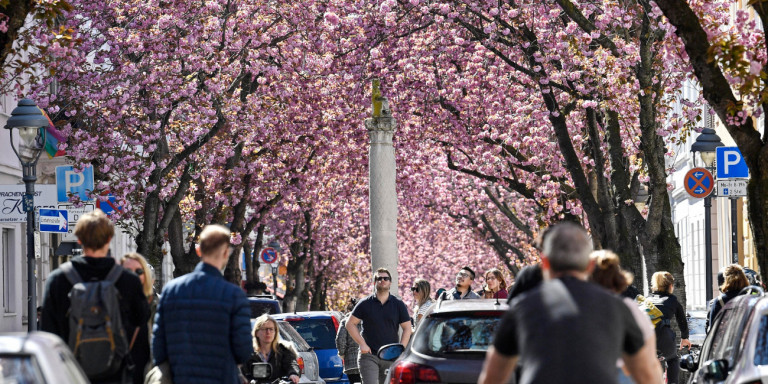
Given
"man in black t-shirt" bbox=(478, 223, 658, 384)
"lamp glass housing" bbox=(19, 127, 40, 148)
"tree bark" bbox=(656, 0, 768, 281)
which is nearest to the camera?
"man in black t-shirt" bbox=(478, 223, 658, 384)

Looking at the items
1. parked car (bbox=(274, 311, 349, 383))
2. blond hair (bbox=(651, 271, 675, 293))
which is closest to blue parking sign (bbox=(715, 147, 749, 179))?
parked car (bbox=(274, 311, 349, 383))

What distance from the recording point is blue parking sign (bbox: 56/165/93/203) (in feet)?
91.8

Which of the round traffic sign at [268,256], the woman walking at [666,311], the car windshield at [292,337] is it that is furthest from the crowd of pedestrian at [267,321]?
the round traffic sign at [268,256]

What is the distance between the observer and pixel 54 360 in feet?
20.5

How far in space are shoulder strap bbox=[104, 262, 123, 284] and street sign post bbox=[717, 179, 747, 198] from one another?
16515 mm

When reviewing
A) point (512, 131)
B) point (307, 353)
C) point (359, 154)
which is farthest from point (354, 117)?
point (307, 353)

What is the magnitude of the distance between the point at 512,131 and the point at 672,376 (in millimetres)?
14219

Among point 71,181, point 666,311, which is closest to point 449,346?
point 666,311

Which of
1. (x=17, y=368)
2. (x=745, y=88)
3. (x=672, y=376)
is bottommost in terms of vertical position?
(x=672, y=376)

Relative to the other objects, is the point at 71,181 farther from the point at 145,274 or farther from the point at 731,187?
the point at 145,274

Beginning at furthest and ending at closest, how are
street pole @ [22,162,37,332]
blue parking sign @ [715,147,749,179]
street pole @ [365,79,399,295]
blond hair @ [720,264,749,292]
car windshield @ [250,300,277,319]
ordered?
street pole @ [365,79,399,295] → blue parking sign @ [715,147,749,179] → car windshield @ [250,300,277,319] → street pole @ [22,162,37,332] → blond hair @ [720,264,749,292]

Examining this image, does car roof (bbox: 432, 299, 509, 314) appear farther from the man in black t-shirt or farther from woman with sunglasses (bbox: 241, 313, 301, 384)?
the man in black t-shirt

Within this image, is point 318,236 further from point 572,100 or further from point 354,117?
point 572,100

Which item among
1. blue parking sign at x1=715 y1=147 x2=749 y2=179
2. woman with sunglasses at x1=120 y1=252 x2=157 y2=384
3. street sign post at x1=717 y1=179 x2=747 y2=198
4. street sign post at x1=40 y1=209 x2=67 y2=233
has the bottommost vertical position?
woman with sunglasses at x1=120 y1=252 x2=157 y2=384
